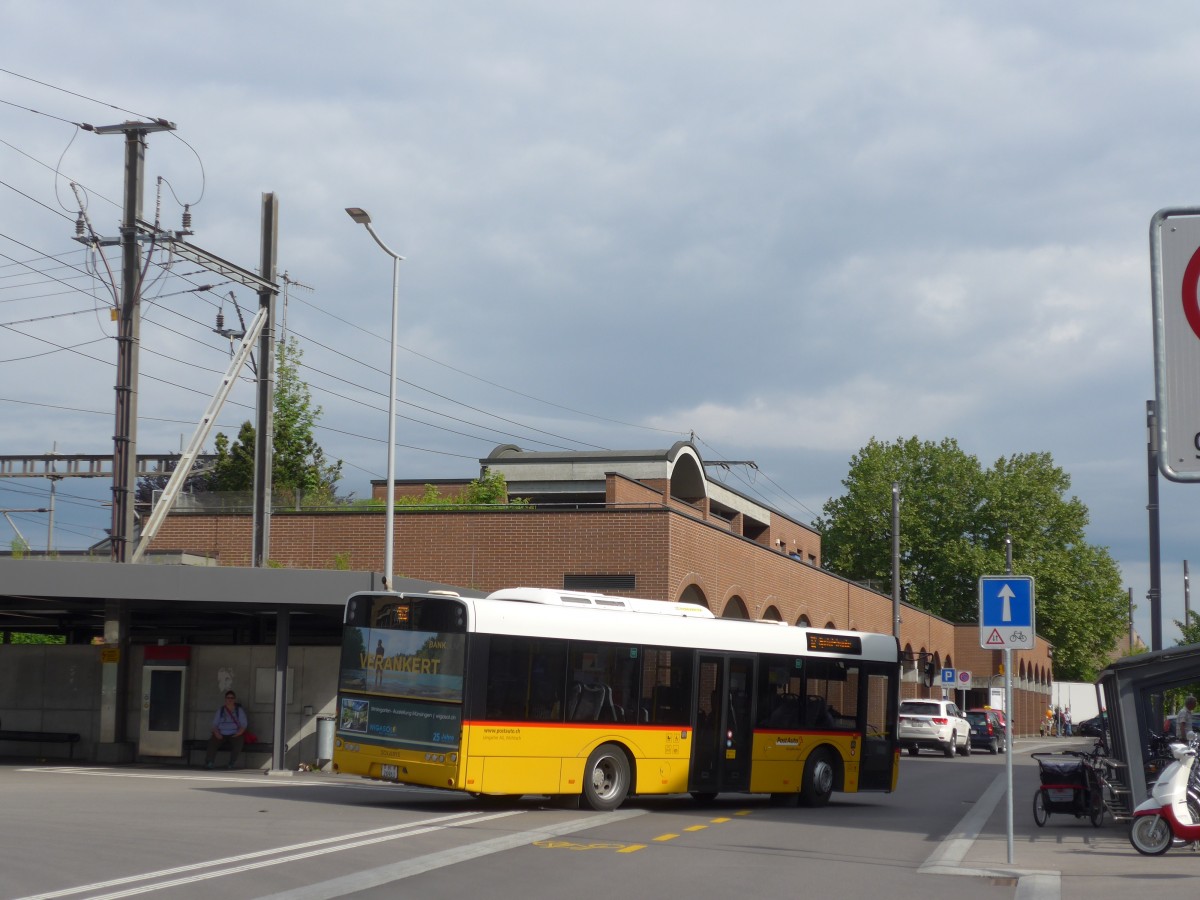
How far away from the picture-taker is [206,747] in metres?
27.0

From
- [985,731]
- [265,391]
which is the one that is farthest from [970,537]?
[265,391]

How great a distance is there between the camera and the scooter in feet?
48.6

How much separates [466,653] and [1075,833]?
806 cm

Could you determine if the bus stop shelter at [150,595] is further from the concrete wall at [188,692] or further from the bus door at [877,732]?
the bus door at [877,732]

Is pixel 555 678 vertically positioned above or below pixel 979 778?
above

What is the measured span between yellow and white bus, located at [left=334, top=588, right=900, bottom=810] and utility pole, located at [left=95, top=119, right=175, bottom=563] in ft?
32.3

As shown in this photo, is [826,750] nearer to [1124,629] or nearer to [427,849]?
[427,849]

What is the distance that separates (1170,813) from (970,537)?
259 feet

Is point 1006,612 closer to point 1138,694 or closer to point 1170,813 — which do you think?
point 1170,813

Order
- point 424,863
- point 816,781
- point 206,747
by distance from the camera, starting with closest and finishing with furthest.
→ point 424,863 → point 816,781 → point 206,747

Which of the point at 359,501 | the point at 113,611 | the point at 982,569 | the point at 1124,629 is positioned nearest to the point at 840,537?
the point at 982,569

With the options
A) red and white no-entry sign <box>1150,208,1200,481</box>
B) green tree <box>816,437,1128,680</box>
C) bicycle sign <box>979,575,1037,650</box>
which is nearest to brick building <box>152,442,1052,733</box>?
bicycle sign <box>979,575,1037,650</box>

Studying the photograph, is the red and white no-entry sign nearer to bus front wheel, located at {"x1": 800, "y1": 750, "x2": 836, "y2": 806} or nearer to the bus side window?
the bus side window

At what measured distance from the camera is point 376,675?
18.4 m
